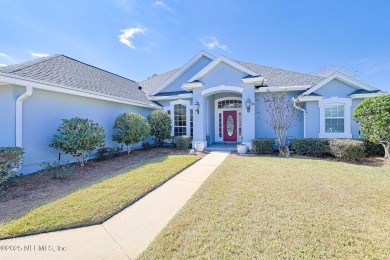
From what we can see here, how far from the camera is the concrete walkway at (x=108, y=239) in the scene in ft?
9.36

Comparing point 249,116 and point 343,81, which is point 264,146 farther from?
point 343,81

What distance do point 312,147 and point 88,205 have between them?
10.7 metres

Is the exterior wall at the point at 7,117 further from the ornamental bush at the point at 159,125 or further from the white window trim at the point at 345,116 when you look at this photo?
the white window trim at the point at 345,116

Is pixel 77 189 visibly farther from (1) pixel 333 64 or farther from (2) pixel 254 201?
(1) pixel 333 64

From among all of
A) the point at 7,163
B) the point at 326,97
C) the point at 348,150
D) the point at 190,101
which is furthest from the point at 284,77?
the point at 7,163

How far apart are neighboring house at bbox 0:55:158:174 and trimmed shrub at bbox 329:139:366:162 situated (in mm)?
12524

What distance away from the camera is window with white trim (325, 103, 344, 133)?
11.3 metres

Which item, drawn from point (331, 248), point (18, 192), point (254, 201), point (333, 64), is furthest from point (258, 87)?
point (333, 64)

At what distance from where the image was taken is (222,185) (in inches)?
225

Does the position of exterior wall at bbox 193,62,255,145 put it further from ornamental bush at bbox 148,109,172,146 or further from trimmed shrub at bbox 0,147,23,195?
trimmed shrub at bbox 0,147,23,195

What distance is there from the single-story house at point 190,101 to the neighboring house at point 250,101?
0.05 metres

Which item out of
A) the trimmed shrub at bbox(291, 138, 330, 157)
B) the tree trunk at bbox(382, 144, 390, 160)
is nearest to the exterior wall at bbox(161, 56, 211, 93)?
the trimmed shrub at bbox(291, 138, 330, 157)

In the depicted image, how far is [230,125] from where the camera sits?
15.5m

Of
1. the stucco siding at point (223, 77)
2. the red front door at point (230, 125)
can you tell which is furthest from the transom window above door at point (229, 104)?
the stucco siding at point (223, 77)
